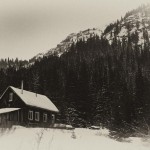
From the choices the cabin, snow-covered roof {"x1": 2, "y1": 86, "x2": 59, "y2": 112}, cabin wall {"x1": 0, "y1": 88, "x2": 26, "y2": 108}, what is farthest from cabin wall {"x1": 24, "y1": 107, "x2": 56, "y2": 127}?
cabin wall {"x1": 0, "y1": 88, "x2": 26, "y2": 108}

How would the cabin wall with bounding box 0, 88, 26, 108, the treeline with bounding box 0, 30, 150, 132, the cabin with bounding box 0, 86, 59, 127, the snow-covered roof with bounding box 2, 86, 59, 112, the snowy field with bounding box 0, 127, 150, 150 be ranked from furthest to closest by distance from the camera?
the treeline with bounding box 0, 30, 150, 132, the cabin wall with bounding box 0, 88, 26, 108, the snow-covered roof with bounding box 2, 86, 59, 112, the cabin with bounding box 0, 86, 59, 127, the snowy field with bounding box 0, 127, 150, 150

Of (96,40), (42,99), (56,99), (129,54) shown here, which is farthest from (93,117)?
(96,40)

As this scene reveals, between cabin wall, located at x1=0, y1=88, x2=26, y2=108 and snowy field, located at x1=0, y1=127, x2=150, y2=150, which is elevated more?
cabin wall, located at x1=0, y1=88, x2=26, y2=108

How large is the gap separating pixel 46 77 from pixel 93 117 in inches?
1082

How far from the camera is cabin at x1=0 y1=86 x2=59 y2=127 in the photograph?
39.6 metres

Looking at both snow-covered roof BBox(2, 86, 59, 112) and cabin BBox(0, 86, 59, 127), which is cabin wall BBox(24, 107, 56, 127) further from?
snow-covered roof BBox(2, 86, 59, 112)

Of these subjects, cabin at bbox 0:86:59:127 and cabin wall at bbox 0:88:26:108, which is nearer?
cabin at bbox 0:86:59:127

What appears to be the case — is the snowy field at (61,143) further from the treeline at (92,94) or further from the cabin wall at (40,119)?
the cabin wall at (40,119)

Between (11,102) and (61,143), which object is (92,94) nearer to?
(11,102)

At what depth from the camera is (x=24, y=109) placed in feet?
132

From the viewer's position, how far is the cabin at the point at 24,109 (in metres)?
39.6

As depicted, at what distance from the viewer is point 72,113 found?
206 ft

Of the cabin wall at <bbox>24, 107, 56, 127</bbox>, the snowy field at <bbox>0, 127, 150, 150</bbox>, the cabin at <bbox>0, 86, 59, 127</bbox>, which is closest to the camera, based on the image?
the snowy field at <bbox>0, 127, 150, 150</bbox>

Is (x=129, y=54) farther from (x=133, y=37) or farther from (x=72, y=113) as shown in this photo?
(x=72, y=113)
